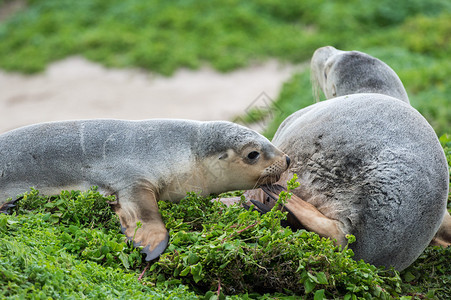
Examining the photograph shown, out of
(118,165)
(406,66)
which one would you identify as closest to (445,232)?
(118,165)

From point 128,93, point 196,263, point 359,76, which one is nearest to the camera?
point 196,263

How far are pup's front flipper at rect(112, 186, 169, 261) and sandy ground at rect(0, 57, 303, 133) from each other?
6060mm

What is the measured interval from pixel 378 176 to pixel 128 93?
790 cm

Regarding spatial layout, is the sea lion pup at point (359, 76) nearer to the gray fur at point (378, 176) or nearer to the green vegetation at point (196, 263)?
the gray fur at point (378, 176)

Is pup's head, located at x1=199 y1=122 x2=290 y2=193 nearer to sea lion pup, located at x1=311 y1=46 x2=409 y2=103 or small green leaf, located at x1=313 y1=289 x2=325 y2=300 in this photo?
small green leaf, located at x1=313 y1=289 x2=325 y2=300

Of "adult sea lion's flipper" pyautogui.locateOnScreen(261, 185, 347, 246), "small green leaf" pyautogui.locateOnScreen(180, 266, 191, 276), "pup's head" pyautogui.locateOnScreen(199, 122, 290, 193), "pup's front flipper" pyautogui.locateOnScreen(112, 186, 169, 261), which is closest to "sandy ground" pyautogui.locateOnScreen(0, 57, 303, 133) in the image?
"pup's head" pyautogui.locateOnScreen(199, 122, 290, 193)

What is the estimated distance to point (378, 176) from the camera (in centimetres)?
412

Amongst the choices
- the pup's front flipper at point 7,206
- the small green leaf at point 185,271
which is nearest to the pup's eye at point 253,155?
the small green leaf at point 185,271

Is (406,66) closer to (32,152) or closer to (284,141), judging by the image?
(284,141)

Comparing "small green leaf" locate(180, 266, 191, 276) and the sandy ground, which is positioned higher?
"small green leaf" locate(180, 266, 191, 276)

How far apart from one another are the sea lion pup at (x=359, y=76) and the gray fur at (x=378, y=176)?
2.89 ft

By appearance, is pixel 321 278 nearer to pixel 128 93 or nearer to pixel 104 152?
pixel 104 152

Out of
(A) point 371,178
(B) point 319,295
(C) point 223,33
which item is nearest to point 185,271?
(B) point 319,295

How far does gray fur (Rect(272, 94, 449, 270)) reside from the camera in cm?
410
